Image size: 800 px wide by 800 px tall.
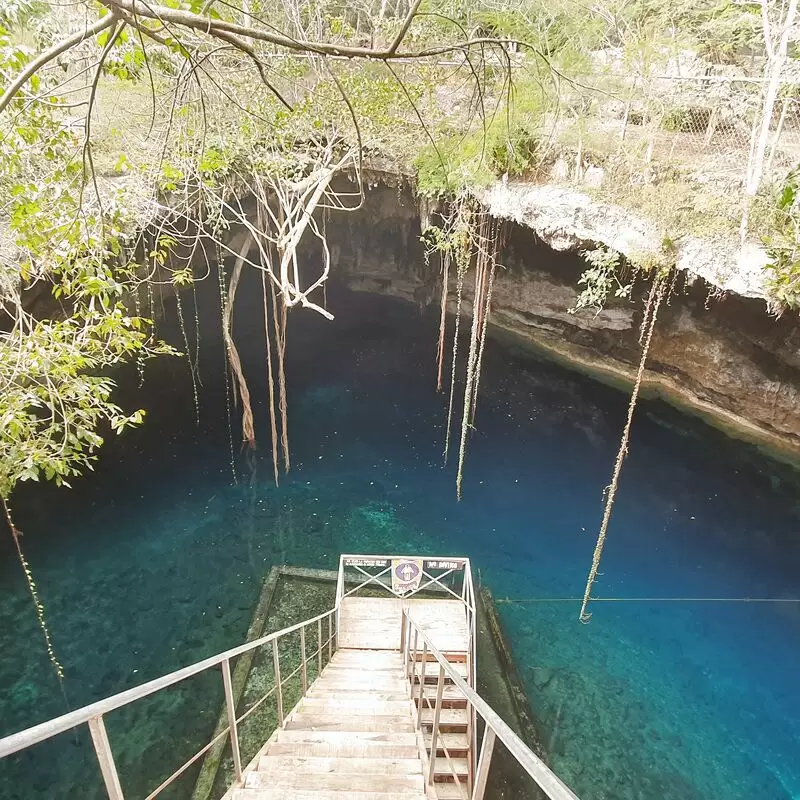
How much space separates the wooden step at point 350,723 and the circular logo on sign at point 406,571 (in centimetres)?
242

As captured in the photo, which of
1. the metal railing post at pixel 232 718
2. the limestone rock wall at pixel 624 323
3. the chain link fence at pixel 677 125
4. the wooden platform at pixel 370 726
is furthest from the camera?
the limestone rock wall at pixel 624 323

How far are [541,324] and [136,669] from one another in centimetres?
1083

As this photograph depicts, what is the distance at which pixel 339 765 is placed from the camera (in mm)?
3076

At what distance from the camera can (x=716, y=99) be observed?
8562 mm

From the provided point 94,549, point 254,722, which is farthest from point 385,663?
point 94,549

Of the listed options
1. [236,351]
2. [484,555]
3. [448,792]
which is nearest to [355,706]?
[448,792]

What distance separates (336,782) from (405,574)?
361 cm

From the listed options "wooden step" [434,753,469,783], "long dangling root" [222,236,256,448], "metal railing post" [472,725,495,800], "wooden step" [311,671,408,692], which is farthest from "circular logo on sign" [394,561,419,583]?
"metal railing post" [472,725,495,800]

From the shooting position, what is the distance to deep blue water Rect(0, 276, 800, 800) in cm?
577

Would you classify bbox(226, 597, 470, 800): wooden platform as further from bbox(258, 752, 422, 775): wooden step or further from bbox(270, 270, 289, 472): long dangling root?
bbox(270, 270, 289, 472): long dangling root

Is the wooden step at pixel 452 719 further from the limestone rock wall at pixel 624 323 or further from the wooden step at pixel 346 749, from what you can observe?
the limestone rock wall at pixel 624 323

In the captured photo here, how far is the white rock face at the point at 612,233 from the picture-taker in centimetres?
713

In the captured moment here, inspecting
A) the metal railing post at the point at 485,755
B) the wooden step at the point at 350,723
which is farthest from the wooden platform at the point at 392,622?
the metal railing post at the point at 485,755

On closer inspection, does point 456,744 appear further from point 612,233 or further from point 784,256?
point 612,233
